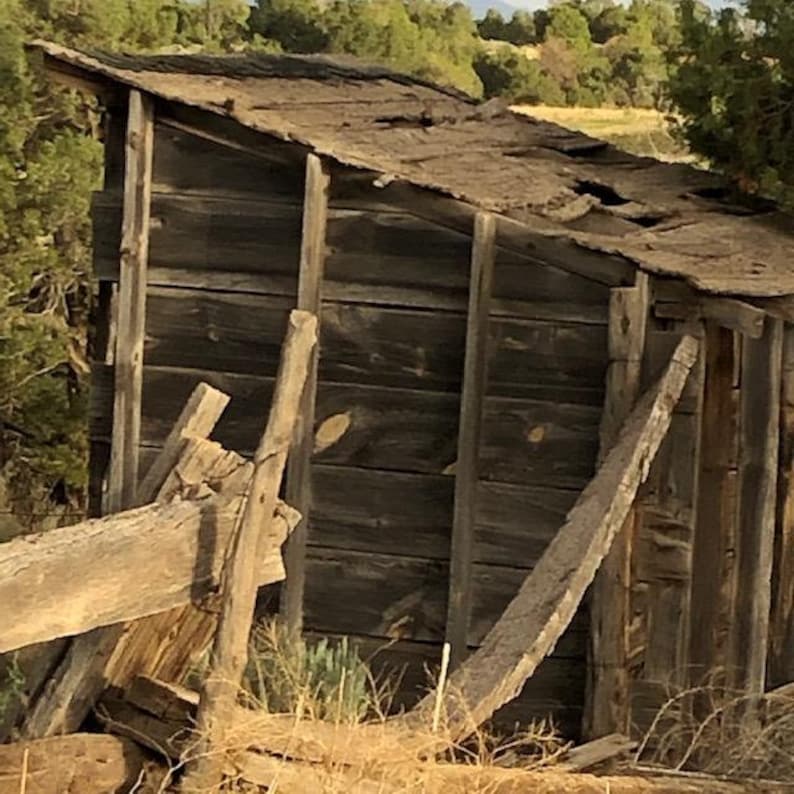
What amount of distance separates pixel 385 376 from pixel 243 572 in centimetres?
309

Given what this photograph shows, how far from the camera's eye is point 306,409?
25.9 feet

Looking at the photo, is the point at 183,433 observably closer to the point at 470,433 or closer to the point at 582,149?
the point at 470,433

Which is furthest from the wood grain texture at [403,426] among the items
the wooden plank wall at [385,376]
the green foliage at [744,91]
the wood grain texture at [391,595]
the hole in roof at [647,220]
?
the green foliage at [744,91]

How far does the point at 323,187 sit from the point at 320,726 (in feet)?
11.3

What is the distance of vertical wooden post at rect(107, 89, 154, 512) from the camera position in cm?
816

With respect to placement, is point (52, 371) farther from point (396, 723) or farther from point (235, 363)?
point (396, 723)

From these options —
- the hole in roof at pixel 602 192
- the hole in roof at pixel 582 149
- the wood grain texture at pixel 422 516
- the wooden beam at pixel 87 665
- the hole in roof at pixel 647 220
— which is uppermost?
the hole in roof at pixel 582 149

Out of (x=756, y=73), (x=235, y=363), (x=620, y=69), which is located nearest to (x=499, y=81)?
(x=620, y=69)

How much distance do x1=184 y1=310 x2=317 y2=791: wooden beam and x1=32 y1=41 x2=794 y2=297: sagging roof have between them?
2.58 metres

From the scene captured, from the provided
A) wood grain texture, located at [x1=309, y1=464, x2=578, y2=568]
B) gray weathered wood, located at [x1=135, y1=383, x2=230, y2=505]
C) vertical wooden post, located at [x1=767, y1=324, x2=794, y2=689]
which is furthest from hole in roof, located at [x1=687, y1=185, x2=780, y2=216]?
gray weathered wood, located at [x1=135, y1=383, x2=230, y2=505]

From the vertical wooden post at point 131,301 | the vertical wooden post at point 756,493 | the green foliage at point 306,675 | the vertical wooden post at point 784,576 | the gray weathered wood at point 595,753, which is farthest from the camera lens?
the vertical wooden post at point 131,301

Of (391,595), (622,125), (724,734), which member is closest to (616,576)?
(724,734)

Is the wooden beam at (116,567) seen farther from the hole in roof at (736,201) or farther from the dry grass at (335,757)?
the hole in roof at (736,201)

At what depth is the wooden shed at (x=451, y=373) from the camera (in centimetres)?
743
